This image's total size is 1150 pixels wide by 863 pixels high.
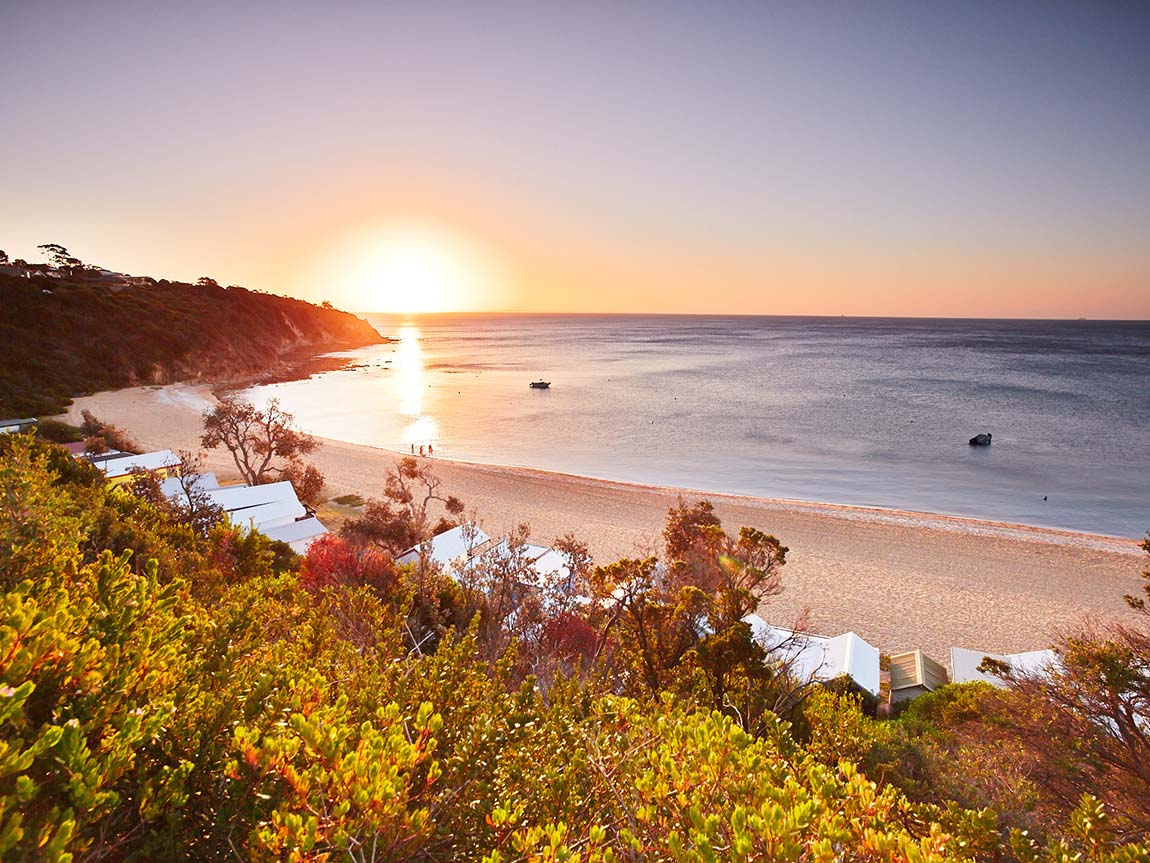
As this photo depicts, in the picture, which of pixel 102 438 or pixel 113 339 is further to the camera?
pixel 113 339

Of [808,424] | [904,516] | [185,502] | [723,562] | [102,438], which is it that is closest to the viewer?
[723,562]

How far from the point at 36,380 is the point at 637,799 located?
64969mm

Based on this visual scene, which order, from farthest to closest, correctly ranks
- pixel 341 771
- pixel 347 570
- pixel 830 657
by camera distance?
pixel 830 657, pixel 347 570, pixel 341 771

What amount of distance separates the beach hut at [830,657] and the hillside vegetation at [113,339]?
4922 cm

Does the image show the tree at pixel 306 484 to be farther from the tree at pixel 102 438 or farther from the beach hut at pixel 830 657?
the beach hut at pixel 830 657

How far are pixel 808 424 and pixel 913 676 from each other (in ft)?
135

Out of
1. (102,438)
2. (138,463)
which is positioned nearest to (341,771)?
(138,463)

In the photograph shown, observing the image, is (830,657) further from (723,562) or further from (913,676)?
(723,562)

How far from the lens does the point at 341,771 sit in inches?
84.4

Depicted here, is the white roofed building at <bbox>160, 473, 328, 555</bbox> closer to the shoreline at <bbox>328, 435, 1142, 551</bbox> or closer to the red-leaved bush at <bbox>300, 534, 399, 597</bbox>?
the red-leaved bush at <bbox>300, 534, 399, 597</bbox>

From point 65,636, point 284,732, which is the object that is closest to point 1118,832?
point 284,732

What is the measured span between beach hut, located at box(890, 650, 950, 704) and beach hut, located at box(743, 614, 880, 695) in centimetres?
73

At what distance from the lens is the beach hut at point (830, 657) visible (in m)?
12.4

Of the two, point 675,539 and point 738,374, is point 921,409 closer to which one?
point 738,374
